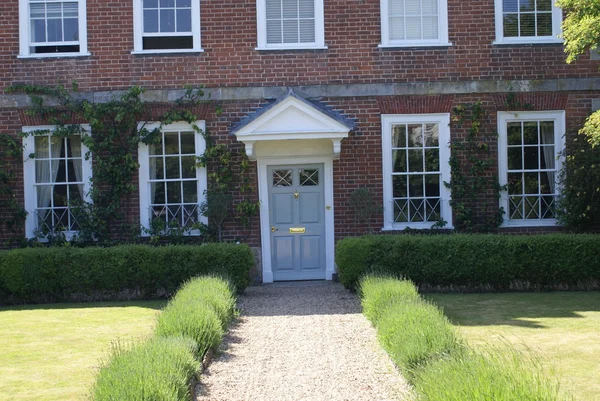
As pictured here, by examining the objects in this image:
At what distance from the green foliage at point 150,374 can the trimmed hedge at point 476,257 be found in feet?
21.0


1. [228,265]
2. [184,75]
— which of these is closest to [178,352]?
[228,265]

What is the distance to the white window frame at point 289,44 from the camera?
15484 millimetres

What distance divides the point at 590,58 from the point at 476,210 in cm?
371

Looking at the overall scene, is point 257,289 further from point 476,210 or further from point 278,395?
point 278,395

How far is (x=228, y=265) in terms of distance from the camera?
1363cm

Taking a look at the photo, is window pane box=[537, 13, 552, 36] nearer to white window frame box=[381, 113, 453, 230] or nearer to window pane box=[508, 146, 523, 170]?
window pane box=[508, 146, 523, 170]

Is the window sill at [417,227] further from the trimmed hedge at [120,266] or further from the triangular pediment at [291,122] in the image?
the trimmed hedge at [120,266]

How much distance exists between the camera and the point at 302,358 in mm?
8781

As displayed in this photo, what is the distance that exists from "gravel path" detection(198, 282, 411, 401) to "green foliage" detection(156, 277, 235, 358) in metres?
0.26

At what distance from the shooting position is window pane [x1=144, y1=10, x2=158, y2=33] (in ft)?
51.3

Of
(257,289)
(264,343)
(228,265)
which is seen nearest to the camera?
(264,343)

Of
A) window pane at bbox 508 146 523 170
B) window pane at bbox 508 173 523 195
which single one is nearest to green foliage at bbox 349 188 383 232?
window pane at bbox 508 173 523 195

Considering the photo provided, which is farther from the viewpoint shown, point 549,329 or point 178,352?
point 549,329

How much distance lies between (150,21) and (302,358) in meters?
9.14
